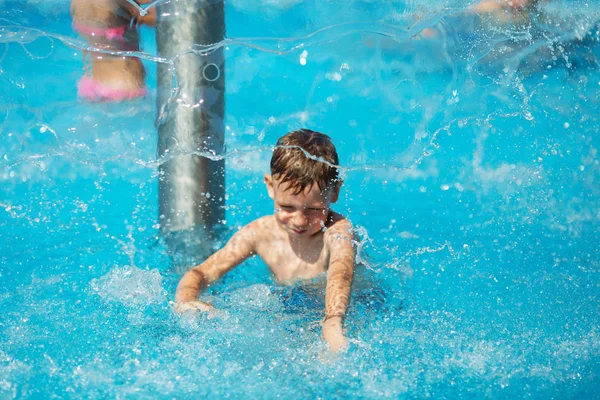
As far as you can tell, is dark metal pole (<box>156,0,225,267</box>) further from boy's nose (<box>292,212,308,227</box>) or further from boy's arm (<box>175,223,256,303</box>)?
boy's nose (<box>292,212,308,227</box>)

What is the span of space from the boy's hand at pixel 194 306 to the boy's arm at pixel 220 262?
10 centimetres

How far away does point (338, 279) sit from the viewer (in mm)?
2758

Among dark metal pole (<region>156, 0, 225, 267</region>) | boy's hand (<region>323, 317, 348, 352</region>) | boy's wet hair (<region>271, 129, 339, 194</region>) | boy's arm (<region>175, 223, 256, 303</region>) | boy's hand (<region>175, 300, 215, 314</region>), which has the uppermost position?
dark metal pole (<region>156, 0, 225, 267</region>)

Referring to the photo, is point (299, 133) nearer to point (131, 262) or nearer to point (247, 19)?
point (131, 262)

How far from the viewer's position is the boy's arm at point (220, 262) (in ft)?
9.87

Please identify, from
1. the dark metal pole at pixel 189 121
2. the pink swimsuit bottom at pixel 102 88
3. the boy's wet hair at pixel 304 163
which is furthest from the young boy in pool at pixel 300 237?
the pink swimsuit bottom at pixel 102 88

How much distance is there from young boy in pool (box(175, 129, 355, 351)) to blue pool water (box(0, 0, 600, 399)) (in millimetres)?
91

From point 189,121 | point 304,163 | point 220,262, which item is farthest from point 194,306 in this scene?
point 189,121

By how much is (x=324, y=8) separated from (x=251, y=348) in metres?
1.74

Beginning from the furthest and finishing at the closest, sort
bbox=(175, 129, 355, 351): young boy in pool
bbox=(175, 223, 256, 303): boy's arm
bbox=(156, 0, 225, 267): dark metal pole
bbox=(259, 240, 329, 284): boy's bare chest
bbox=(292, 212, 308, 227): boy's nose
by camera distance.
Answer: bbox=(156, 0, 225, 267): dark metal pole < bbox=(259, 240, 329, 284): boy's bare chest < bbox=(175, 223, 256, 303): boy's arm < bbox=(292, 212, 308, 227): boy's nose < bbox=(175, 129, 355, 351): young boy in pool

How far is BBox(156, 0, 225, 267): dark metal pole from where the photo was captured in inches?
131

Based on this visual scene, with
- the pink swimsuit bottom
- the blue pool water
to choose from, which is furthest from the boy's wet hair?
the pink swimsuit bottom

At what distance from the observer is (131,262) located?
3396 millimetres

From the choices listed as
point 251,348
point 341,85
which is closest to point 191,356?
point 251,348
